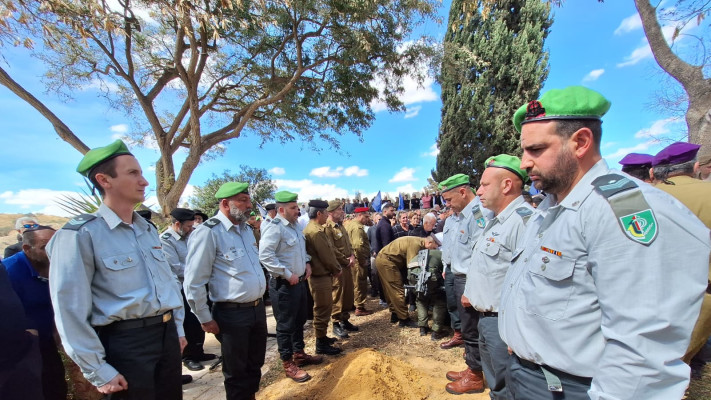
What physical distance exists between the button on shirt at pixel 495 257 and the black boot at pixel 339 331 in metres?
3.26

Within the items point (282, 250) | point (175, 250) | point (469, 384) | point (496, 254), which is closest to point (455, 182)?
point (496, 254)

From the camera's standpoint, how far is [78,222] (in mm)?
1985

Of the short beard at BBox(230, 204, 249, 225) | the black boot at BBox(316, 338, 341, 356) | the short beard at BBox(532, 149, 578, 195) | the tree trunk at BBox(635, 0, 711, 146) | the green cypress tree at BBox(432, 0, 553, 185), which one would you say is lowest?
the black boot at BBox(316, 338, 341, 356)

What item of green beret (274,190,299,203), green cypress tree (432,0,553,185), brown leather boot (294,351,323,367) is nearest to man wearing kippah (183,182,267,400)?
brown leather boot (294,351,323,367)

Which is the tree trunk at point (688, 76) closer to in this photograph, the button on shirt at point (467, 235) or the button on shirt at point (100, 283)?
the button on shirt at point (467, 235)

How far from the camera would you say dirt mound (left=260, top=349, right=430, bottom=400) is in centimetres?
327

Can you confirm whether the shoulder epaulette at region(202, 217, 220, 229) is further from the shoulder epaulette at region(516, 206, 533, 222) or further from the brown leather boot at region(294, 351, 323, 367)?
the shoulder epaulette at region(516, 206, 533, 222)

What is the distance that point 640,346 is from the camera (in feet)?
3.21

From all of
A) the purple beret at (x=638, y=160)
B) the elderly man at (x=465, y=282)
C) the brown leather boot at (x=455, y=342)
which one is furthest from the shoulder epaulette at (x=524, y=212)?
the brown leather boot at (x=455, y=342)

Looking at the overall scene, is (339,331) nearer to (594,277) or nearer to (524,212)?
(524,212)

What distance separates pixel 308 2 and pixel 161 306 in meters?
9.40

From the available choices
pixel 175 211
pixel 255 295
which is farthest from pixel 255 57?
pixel 255 295

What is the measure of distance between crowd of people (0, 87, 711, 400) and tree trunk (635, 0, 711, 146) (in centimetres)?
540

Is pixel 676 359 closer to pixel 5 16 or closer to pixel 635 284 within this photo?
pixel 635 284
